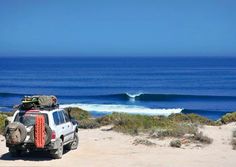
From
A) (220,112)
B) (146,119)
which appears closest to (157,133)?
(146,119)

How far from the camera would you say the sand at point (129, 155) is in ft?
50.5

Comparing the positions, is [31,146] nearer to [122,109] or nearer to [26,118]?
[26,118]

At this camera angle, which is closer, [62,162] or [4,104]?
[62,162]

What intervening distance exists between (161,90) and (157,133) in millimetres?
52371

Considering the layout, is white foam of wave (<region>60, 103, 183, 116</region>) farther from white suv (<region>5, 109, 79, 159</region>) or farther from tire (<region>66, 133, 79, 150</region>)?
white suv (<region>5, 109, 79, 159</region>)

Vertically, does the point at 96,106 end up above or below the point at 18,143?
below

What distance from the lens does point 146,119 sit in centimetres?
2416

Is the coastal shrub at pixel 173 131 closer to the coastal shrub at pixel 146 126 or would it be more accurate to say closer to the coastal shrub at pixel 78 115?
the coastal shrub at pixel 146 126

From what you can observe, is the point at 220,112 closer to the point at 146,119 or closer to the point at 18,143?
the point at 146,119

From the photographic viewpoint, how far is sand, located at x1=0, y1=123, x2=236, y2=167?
50.5ft

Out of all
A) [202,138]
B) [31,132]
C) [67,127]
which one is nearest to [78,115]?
[202,138]

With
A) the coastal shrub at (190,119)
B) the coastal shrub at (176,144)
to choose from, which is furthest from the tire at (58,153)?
the coastal shrub at (190,119)

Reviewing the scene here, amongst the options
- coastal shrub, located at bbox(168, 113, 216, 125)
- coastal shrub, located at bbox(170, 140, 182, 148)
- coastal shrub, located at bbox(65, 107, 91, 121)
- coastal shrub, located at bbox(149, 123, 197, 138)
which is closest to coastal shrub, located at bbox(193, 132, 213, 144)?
coastal shrub, located at bbox(149, 123, 197, 138)

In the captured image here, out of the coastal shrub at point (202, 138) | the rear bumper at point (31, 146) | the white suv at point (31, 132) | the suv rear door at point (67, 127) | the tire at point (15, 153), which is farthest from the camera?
the coastal shrub at point (202, 138)
